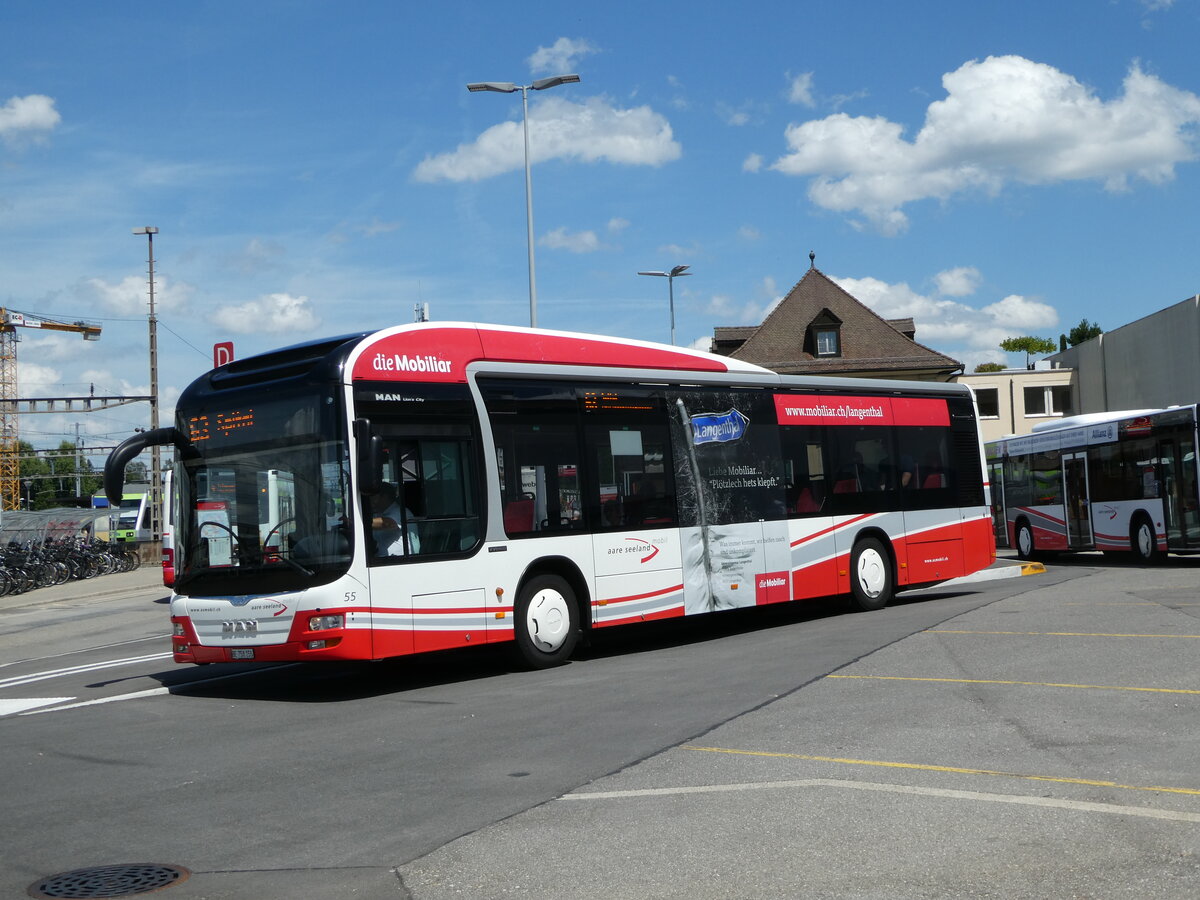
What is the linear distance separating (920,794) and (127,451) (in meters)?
7.54

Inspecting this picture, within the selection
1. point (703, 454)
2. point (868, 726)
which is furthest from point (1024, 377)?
point (868, 726)

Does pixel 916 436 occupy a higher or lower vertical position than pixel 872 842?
higher

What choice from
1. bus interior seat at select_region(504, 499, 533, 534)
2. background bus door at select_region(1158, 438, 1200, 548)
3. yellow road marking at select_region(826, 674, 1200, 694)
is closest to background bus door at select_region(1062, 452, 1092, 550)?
background bus door at select_region(1158, 438, 1200, 548)

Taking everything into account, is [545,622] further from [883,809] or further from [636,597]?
[883,809]

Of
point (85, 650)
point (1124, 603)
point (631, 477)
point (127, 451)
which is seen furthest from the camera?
point (85, 650)

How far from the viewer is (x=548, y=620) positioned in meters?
13.2

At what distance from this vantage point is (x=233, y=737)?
9.70m

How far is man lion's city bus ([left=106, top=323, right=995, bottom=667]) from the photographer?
11438 millimetres

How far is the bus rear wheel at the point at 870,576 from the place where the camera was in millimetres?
17797

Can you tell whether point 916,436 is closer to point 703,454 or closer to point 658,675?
point 703,454

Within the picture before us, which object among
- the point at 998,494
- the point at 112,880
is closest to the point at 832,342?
the point at 998,494

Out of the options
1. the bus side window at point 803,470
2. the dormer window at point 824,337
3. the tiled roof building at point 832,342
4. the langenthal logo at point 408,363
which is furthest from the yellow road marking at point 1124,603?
the dormer window at point 824,337

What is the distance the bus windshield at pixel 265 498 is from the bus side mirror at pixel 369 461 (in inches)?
11.6

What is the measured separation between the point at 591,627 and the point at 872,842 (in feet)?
25.7
